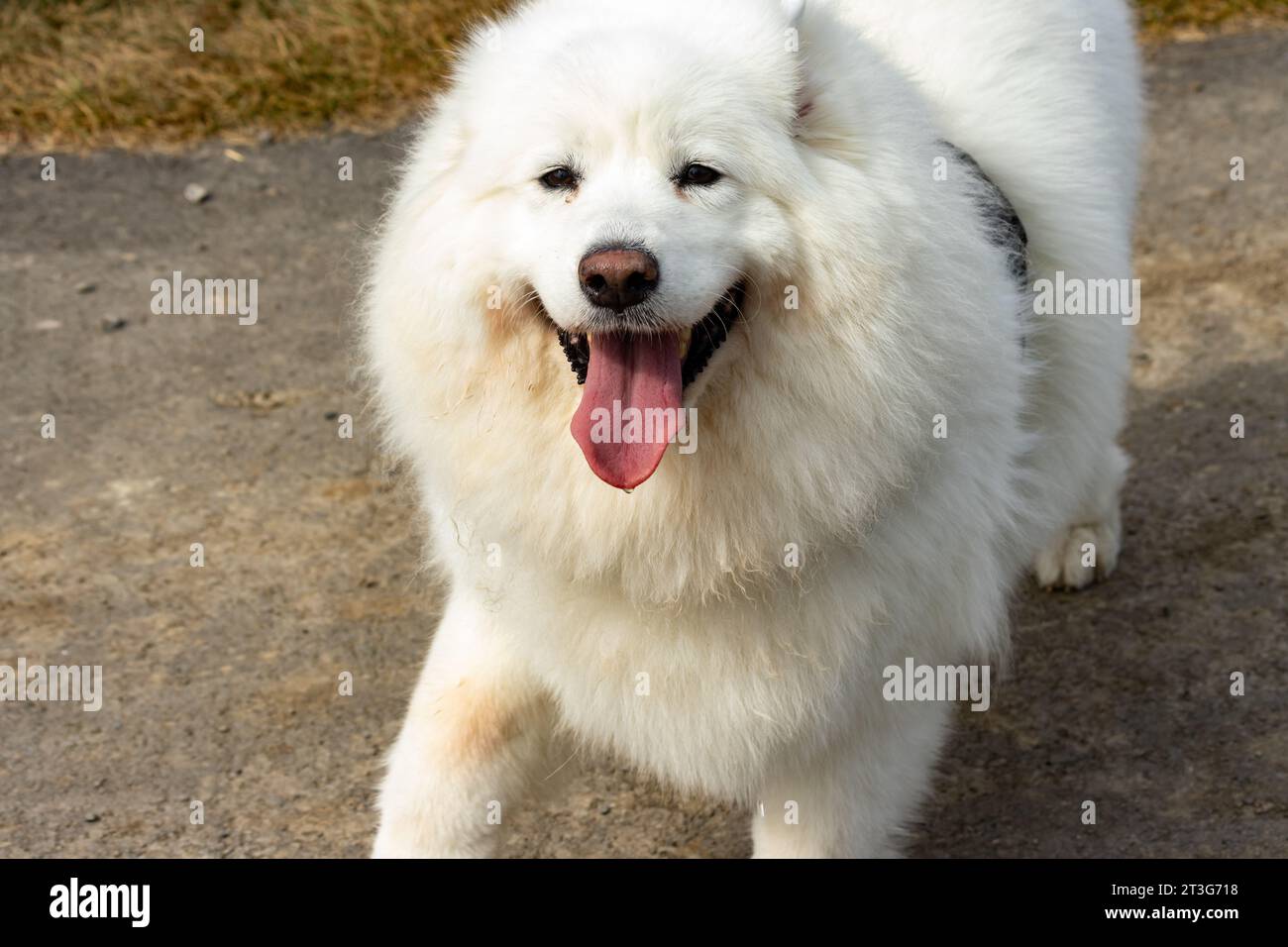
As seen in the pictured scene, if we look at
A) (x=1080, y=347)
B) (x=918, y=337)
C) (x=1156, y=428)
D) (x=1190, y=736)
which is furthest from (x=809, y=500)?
(x=1156, y=428)

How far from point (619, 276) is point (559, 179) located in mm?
298

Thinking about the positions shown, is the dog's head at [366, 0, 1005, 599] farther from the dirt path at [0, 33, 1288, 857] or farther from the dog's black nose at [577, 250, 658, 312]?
the dirt path at [0, 33, 1288, 857]

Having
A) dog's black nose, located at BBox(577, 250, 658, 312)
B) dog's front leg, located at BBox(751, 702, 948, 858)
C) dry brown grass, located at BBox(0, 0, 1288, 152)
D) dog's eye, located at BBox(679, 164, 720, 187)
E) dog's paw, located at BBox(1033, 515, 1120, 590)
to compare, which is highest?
dry brown grass, located at BBox(0, 0, 1288, 152)

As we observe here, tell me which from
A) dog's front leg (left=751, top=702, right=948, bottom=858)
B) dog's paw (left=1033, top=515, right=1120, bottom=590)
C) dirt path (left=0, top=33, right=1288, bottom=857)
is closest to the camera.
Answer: dog's front leg (left=751, top=702, right=948, bottom=858)

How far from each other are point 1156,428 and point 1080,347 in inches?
72.1

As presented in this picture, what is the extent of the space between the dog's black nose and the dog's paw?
235 centimetres

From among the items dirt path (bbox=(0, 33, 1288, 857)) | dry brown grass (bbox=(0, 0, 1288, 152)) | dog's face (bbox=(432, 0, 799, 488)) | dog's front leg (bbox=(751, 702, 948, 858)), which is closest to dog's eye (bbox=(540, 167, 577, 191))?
dog's face (bbox=(432, 0, 799, 488))

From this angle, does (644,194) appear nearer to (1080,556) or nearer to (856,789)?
(856,789)

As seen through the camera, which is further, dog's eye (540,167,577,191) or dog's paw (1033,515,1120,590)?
dog's paw (1033,515,1120,590)

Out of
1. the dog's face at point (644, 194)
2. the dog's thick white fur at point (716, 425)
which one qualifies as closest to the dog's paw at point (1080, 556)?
the dog's thick white fur at point (716, 425)

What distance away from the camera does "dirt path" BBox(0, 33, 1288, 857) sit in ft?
12.3

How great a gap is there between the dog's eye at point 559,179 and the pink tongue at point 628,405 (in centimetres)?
27

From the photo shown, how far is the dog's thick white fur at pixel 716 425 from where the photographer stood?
8.68 feet

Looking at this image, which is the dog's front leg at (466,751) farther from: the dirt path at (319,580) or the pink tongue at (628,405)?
the pink tongue at (628,405)
